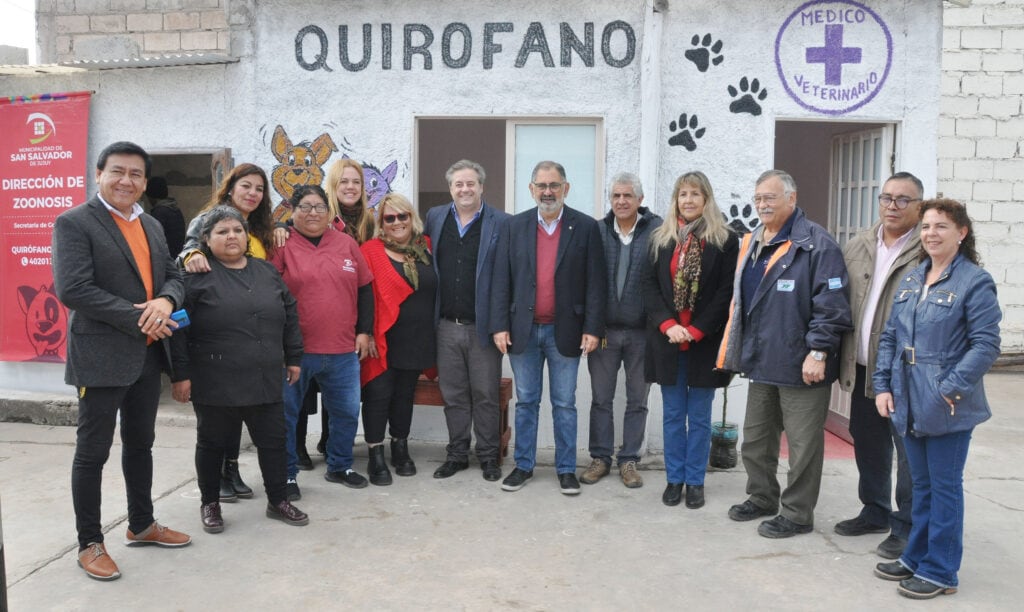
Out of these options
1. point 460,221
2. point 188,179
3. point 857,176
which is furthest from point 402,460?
point 188,179

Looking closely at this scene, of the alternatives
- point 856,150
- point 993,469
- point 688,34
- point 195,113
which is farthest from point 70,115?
point 993,469

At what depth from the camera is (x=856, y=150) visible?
688 centimetres

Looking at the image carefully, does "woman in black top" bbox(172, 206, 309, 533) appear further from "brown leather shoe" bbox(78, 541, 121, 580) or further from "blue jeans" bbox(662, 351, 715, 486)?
"blue jeans" bbox(662, 351, 715, 486)

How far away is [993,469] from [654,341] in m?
2.80

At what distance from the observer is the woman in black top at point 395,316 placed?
16.9 feet

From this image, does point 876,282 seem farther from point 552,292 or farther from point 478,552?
point 478,552

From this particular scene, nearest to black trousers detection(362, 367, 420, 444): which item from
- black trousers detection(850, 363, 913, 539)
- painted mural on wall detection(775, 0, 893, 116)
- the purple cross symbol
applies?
black trousers detection(850, 363, 913, 539)

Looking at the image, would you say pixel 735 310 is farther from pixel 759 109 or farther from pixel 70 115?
pixel 70 115

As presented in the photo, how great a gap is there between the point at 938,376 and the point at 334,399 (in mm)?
3247

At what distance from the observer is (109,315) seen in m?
3.64

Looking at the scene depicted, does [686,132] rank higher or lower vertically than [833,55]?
lower

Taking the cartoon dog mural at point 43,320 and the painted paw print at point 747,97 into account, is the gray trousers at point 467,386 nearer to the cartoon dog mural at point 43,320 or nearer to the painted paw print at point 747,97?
the painted paw print at point 747,97

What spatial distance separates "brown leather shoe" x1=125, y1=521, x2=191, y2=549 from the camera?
4113 millimetres

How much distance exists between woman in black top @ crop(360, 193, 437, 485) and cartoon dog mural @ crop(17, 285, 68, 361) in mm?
3180
